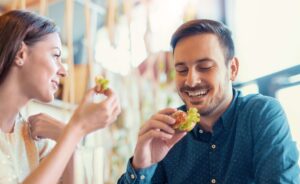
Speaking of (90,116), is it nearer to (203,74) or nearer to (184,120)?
(184,120)

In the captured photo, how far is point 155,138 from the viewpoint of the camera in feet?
4.55

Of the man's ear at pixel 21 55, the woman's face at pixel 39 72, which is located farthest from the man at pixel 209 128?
the man's ear at pixel 21 55

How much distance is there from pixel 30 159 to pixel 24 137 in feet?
0.27

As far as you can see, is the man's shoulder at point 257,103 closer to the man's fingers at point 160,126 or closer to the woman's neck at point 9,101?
the man's fingers at point 160,126

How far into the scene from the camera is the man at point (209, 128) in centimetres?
134

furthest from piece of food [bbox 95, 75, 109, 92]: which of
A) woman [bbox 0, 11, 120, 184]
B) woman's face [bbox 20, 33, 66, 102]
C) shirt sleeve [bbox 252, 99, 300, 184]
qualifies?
shirt sleeve [bbox 252, 99, 300, 184]

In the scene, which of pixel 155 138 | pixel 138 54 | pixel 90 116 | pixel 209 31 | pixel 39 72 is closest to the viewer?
pixel 90 116

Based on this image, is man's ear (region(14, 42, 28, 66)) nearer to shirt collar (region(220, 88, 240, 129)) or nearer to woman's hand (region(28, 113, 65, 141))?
woman's hand (region(28, 113, 65, 141))

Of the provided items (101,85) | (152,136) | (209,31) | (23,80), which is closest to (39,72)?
(23,80)

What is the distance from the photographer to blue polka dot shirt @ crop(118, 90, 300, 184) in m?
1.23

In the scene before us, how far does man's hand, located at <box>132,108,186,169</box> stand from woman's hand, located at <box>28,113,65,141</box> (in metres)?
0.29

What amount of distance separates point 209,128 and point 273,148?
A: 0.32 meters

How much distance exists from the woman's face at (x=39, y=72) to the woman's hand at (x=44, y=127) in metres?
0.12

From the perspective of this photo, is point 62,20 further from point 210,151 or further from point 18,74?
point 210,151
